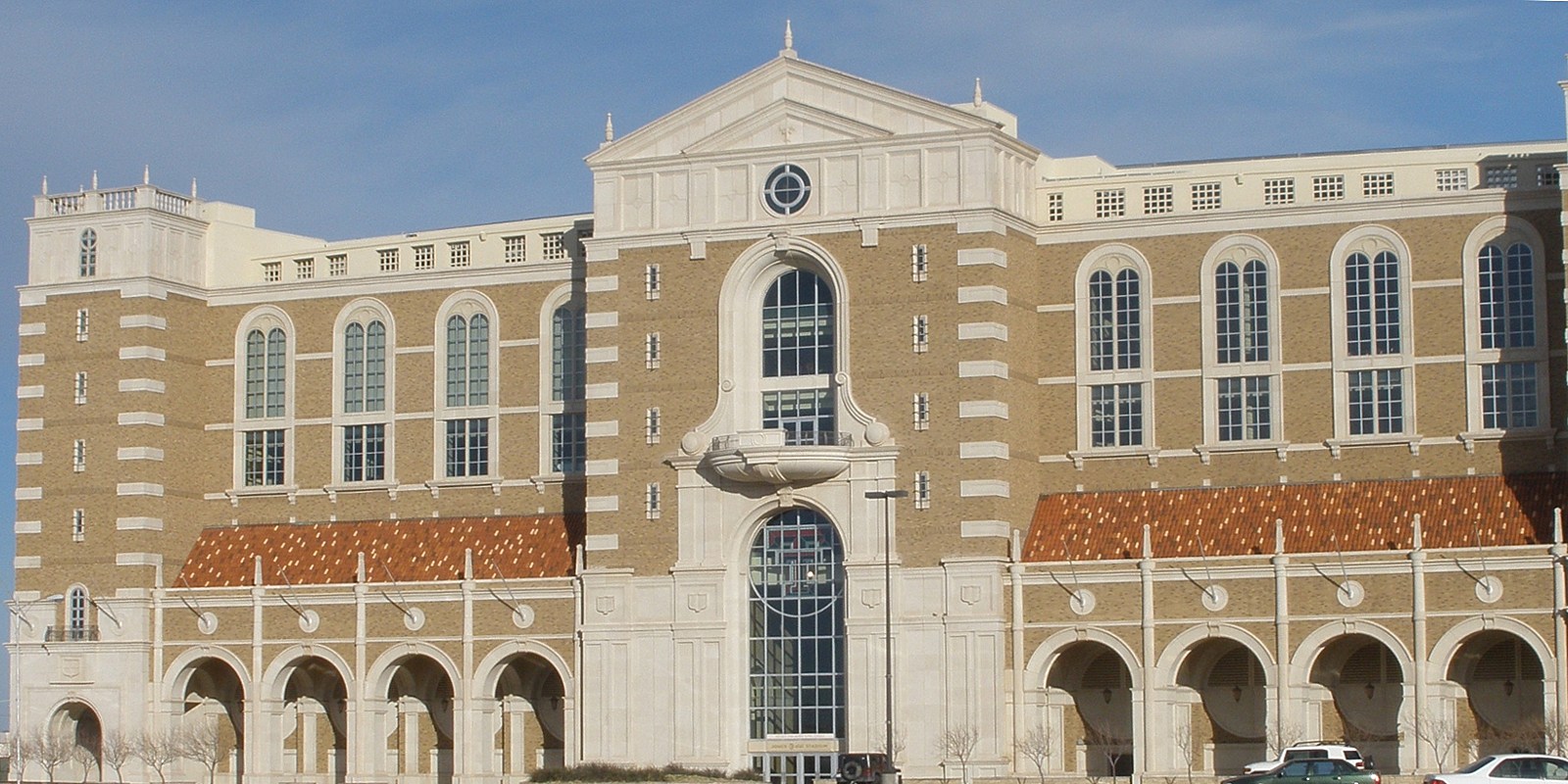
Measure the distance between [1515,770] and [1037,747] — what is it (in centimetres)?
2259

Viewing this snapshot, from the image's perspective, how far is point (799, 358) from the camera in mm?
95625

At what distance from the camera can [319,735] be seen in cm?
10462

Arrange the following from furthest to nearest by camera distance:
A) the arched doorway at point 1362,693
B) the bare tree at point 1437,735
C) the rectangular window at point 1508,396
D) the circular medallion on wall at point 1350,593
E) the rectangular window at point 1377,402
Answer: the rectangular window at point 1377,402
the rectangular window at point 1508,396
the arched doorway at point 1362,693
the circular medallion on wall at point 1350,593
the bare tree at point 1437,735

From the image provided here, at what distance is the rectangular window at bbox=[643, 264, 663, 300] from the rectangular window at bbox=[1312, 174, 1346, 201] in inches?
873

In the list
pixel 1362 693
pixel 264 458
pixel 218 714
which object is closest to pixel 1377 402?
pixel 1362 693

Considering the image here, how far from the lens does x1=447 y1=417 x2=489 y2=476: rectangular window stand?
343ft

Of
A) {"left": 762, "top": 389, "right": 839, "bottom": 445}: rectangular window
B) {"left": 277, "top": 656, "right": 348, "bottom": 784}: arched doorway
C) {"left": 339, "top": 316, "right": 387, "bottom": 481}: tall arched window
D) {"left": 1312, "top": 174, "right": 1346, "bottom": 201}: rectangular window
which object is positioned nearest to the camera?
{"left": 1312, "top": 174, "right": 1346, "bottom": 201}: rectangular window

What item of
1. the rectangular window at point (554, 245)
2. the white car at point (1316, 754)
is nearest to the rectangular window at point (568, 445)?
the rectangular window at point (554, 245)

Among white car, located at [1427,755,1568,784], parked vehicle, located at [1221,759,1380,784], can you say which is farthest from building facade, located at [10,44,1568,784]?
white car, located at [1427,755,1568,784]

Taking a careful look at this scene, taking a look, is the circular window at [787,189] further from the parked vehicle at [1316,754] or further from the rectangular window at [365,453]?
the parked vehicle at [1316,754]

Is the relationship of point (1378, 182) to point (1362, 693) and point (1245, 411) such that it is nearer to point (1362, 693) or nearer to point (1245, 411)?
point (1245, 411)

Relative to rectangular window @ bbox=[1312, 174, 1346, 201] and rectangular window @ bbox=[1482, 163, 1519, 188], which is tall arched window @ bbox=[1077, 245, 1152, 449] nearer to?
Result: rectangular window @ bbox=[1312, 174, 1346, 201]

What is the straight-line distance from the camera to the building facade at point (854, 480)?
8931 centimetres

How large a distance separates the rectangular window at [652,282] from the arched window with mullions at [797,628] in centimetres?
883
